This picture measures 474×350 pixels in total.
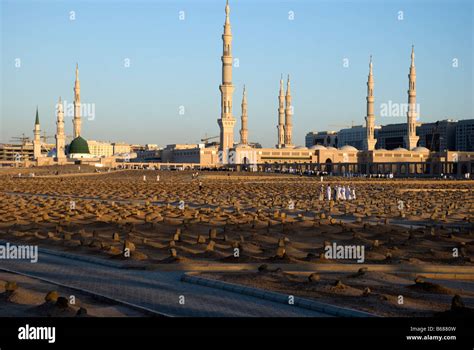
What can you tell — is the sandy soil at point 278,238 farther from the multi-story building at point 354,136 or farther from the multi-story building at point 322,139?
the multi-story building at point 322,139

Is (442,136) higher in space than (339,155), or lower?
higher

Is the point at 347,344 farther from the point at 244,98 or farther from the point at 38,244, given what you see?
the point at 244,98

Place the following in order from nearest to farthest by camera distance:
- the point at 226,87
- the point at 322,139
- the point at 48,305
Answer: the point at 48,305 → the point at 226,87 → the point at 322,139

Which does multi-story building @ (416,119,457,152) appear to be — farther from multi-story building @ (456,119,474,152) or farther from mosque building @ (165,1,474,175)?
mosque building @ (165,1,474,175)

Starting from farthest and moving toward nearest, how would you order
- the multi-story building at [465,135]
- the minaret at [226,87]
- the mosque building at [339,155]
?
the multi-story building at [465,135] → the mosque building at [339,155] → the minaret at [226,87]

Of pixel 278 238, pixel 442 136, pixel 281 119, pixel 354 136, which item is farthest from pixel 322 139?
pixel 278 238

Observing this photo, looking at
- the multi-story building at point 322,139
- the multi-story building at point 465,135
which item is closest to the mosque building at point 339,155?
the multi-story building at point 465,135

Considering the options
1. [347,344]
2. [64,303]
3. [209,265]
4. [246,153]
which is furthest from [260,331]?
[246,153]

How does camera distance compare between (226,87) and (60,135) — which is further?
(60,135)

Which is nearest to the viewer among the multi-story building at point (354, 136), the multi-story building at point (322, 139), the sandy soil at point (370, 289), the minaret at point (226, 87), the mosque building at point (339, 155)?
the sandy soil at point (370, 289)

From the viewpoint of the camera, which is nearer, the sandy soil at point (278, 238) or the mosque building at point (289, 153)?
the sandy soil at point (278, 238)

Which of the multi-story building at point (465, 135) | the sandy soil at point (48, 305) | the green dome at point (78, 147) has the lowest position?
the sandy soil at point (48, 305)

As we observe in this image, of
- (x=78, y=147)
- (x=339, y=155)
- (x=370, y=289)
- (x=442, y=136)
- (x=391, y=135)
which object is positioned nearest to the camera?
(x=370, y=289)

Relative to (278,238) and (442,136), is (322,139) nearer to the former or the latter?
(442,136)
